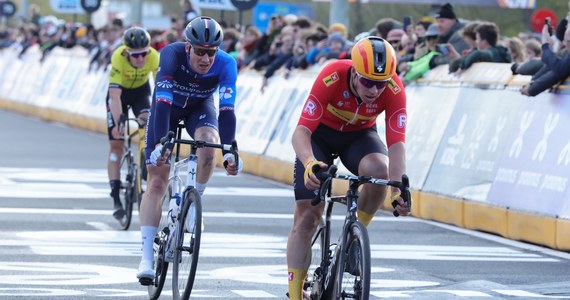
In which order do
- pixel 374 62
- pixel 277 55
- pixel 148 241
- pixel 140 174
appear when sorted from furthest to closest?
pixel 277 55 → pixel 140 174 → pixel 148 241 → pixel 374 62

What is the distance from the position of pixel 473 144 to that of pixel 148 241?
5878 mm

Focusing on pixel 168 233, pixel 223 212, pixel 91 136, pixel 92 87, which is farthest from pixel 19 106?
pixel 168 233

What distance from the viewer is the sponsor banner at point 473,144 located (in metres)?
14.3

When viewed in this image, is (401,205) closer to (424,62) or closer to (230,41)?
(424,62)

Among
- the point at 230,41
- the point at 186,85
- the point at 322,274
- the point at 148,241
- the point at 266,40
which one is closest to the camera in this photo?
the point at 322,274

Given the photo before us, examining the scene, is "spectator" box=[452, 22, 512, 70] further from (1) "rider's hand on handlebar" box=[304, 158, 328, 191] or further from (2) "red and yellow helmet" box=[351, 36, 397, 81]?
(1) "rider's hand on handlebar" box=[304, 158, 328, 191]

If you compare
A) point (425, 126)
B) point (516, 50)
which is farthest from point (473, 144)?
point (516, 50)

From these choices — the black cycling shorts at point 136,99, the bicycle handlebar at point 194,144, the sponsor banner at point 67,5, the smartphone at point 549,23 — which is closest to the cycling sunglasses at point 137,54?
Result: the black cycling shorts at point 136,99

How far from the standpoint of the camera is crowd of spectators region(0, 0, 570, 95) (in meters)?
15.1

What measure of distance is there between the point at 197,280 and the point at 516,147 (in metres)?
4.69

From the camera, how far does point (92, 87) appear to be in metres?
30.4

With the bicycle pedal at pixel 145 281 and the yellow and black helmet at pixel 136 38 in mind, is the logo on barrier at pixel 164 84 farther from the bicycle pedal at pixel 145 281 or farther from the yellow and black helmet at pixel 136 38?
the yellow and black helmet at pixel 136 38

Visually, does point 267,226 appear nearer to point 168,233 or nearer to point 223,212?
point 223,212

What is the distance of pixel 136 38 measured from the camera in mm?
13781
